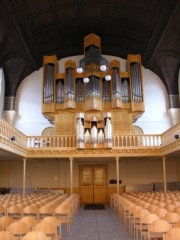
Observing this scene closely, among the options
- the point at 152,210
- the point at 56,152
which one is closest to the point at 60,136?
the point at 56,152

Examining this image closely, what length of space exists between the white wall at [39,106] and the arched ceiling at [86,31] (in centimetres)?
57

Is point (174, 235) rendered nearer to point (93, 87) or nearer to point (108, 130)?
point (108, 130)

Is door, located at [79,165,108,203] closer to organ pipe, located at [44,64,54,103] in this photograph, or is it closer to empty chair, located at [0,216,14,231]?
organ pipe, located at [44,64,54,103]

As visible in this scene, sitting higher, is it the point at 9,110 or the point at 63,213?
the point at 9,110

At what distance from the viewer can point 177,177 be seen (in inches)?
780

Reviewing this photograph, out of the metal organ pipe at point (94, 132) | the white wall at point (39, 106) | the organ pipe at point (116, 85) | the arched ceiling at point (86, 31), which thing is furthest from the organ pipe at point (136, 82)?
the metal organ pipe at point (94, 132)

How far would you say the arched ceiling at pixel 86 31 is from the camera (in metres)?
14.5

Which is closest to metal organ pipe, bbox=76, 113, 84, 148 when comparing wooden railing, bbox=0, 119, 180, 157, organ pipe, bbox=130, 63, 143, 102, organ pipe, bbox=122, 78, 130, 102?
wooden railing, bbox=0, 119, 180, 157

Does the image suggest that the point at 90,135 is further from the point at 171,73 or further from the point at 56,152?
the point at 171,73

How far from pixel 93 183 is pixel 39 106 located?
683 centimetres

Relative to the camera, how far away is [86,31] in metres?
18.3

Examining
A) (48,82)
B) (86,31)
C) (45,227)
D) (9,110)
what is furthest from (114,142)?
(45,227)

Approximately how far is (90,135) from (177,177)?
7.71m

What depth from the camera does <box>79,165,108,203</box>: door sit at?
19453 mm
